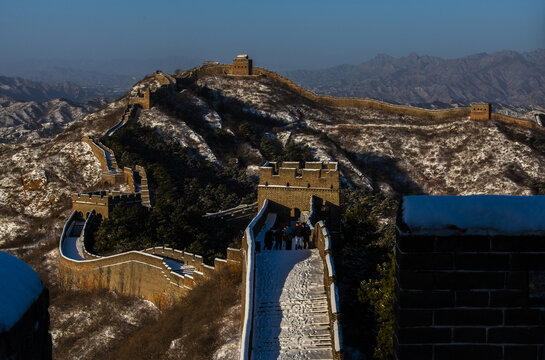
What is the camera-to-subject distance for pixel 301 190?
77.2 feet

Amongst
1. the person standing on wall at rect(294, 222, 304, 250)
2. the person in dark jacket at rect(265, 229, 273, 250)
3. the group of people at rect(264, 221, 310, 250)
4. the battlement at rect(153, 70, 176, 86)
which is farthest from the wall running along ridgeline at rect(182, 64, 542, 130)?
the person in dark jacket at rect(265, 229, 273, 250)

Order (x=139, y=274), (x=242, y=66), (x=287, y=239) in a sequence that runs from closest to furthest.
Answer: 1. (x=287, y=239)
2. (x=139, y=274)
3. (x=242, y=66)

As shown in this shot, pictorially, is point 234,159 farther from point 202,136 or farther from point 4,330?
point 4,330

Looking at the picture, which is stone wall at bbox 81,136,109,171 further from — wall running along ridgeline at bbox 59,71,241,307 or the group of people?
the group of people

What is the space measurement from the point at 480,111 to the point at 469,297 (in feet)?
246

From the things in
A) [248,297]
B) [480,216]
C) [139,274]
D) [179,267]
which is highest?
[480,216]

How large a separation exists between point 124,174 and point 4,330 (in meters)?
36.3

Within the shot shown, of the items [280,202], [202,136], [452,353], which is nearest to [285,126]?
[202,136]

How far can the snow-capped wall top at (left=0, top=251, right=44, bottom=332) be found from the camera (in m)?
4.38

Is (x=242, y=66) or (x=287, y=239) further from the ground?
(x=242, y=66)

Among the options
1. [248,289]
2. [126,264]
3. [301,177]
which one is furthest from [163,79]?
[248,289]

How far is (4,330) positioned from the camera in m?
4.29

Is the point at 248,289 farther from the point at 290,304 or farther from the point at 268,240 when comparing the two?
the point at 268,240

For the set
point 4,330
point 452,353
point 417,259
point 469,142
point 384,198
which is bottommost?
point 384,198
